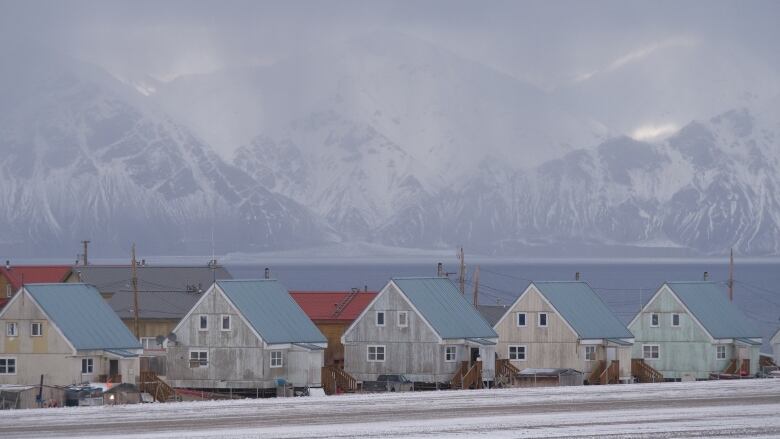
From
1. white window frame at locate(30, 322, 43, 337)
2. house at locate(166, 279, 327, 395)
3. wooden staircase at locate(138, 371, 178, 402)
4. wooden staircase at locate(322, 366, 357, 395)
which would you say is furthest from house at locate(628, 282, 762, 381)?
white window frame at locate(30, 322, 43, 337)

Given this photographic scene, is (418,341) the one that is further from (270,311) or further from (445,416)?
(445,416)

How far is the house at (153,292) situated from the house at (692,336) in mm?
28602

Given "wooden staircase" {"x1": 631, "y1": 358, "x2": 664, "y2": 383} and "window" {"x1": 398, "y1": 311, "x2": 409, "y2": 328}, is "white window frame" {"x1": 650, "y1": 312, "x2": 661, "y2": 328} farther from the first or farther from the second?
"window" {"x1": 398, "y1": 311, "x2": 409, "y2": 328}

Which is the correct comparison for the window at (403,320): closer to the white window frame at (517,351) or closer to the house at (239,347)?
the house at (239,347)

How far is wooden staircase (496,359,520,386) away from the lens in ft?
321

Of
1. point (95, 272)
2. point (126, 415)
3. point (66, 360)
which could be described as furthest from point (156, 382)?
point (95, 272)

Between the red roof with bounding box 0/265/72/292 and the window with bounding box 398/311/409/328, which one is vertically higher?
the red roof with bounding box 0/265/72/292

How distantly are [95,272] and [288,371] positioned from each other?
4081cm

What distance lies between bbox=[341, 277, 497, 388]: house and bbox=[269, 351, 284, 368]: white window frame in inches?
249

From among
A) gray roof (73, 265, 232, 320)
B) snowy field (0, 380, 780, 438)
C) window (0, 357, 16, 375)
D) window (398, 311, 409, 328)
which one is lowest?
snowy field (0, 380, 780, 438)

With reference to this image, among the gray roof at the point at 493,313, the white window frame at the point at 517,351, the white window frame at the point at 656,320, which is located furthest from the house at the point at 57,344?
the white window frame at the point at 656,320

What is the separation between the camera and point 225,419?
228 feet

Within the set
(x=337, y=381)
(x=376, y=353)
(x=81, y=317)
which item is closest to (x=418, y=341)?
(x=376, y=353)

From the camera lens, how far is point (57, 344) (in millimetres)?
88438
